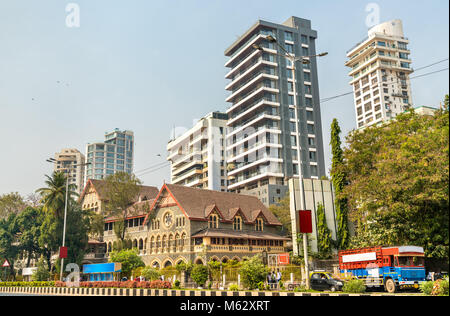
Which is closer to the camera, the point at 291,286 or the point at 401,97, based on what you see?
the point at 291,286

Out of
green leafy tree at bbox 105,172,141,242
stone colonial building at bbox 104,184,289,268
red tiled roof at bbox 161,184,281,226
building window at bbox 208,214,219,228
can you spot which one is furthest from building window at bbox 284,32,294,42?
building window at bbox 208,214,219,228

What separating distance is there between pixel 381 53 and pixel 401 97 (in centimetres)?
1312

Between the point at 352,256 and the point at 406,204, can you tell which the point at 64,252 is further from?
the point at 406,204

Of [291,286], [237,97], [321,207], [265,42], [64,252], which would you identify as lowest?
[291,286]

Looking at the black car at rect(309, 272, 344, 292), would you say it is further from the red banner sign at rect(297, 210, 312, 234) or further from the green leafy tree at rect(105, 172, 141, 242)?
the green leafy tree at rect(105, 172, 141, 242)

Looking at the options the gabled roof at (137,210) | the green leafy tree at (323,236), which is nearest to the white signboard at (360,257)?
the green leafy tree at (323,236)

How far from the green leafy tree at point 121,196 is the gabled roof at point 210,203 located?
271 inches

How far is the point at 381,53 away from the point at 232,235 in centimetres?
8857

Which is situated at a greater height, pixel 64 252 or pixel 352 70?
pixel 352 70

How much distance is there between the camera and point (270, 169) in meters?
94.9

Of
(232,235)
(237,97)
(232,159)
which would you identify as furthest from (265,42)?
(232,235)

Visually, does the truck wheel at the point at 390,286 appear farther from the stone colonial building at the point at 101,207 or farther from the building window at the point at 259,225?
the stone colonial building at the point at 101,207
